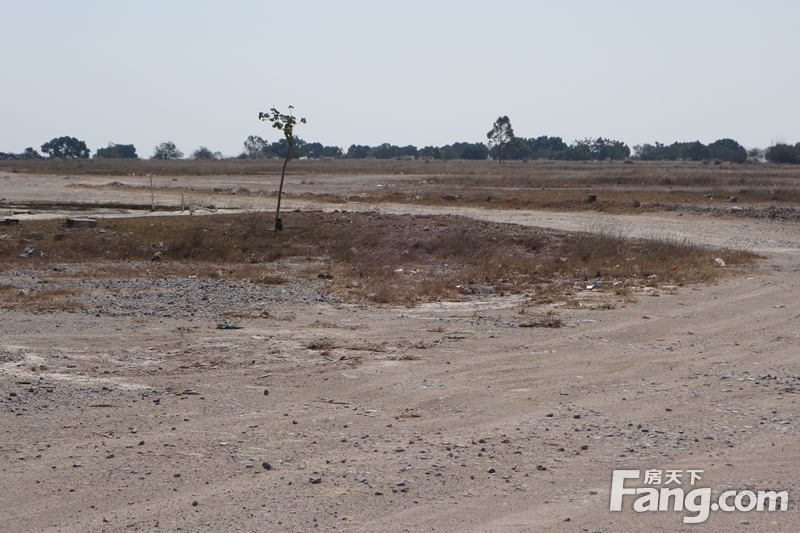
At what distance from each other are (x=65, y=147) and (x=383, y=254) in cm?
16552

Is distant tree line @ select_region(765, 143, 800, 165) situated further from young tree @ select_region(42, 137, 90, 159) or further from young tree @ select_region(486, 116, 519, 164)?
young tree @ select_region(42, 137, 90, 159)

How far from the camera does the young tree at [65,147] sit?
166 m

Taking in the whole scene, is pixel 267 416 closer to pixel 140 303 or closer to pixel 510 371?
pixel 510 371

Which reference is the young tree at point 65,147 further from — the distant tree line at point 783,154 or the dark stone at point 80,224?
the dark stone at point 80,224

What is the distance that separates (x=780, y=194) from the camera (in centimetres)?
3650

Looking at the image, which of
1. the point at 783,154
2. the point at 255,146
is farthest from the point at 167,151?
the point at 783,154

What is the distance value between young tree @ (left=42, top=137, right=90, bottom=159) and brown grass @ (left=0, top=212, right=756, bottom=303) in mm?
155586

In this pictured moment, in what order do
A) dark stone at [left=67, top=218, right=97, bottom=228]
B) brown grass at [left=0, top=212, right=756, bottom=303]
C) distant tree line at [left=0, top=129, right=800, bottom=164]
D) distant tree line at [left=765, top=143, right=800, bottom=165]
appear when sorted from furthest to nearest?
distant tree line at [left=0, top=129, right=800, bottom=164], distant tree line at [left=765, top=143, right=800, bottom=165], dark stone at [left=67, top=218, right=97, bottom=228], brown grass at [left=0, top=212, right=756, bottom=303]

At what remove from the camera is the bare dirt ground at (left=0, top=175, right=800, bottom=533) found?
4820 millimetres

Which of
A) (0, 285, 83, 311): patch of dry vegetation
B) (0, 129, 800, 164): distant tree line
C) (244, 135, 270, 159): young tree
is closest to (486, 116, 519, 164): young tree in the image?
(0, 129, 800, 164): distant tree line

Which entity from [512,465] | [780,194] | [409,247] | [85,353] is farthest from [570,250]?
[780,194]

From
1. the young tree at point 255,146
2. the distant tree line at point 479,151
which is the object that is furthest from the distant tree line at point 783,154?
the young tree at point 255,146

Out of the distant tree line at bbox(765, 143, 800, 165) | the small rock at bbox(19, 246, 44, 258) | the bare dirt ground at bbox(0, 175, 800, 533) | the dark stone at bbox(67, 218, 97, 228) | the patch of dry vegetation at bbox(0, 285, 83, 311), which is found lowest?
the bare dirt ground at bbox(0, 175, 800, 533)

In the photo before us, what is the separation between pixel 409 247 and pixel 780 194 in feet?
80.8
